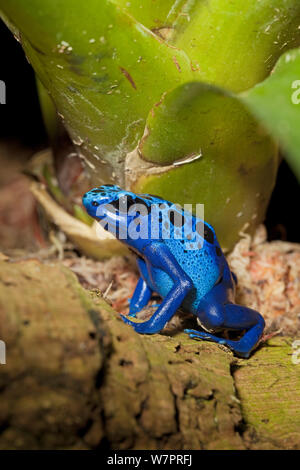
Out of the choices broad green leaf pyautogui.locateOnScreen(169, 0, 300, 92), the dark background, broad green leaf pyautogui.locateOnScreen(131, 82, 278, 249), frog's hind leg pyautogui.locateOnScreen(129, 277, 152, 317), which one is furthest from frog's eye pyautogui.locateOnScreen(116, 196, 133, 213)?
the dark background

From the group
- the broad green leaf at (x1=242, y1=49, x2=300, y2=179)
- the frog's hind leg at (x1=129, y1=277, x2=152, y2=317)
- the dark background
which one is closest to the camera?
the broad green leaf at (x1=242, y1=49, x2=300, y2=179)

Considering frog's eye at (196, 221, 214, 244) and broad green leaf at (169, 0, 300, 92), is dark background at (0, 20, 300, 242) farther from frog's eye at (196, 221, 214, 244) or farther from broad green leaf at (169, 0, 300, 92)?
broad green leaf at (169, 0, 300, 92)

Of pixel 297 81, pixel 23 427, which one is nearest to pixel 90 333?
pixel 23 427

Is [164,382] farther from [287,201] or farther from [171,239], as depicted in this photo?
[287,201]

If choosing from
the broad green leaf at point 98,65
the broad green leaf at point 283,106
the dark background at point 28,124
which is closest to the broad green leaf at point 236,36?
the broad green leaf at point 98,65

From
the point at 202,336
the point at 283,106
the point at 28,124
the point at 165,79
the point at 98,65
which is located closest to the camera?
the point at 283,106

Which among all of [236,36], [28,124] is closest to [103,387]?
[236,36]

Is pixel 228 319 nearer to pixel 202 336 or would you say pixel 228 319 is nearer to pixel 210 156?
pixel 202 336
